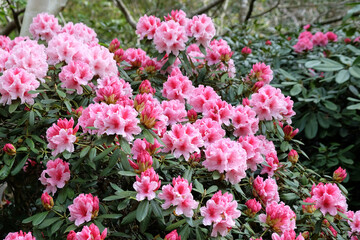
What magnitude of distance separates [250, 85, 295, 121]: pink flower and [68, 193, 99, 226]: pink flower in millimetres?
929

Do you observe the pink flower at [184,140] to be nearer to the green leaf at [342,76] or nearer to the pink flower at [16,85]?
the pink flower at [16,85]

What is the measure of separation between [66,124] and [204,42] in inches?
40.4

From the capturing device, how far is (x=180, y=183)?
1263 mm

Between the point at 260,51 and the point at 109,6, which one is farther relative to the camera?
the point at 109,6

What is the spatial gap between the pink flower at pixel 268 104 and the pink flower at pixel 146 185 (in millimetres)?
746

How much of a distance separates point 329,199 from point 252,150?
1.24 feet

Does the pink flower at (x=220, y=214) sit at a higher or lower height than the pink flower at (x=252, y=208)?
higher

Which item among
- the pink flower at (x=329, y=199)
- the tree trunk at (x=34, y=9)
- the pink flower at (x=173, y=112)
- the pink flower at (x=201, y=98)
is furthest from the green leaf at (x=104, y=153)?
the tree trunk at (x=34, y=9)

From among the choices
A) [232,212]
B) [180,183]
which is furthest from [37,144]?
[232,212]

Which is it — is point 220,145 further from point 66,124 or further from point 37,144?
point 37,144

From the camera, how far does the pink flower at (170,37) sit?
6.43 ft

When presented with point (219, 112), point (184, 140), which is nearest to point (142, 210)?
point (184, 140)

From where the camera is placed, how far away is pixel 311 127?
107 inches

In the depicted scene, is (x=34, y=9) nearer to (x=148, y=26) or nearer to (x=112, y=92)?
(x=148, y=26)
